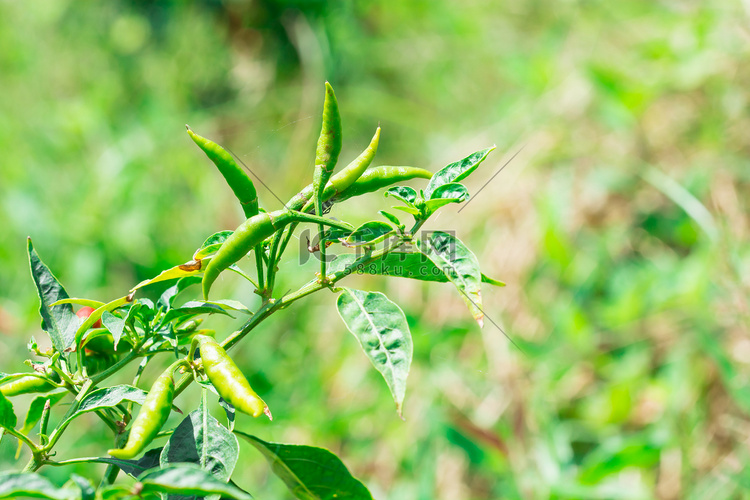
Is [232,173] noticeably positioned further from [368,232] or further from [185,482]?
[185,482]

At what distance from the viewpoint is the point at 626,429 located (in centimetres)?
200

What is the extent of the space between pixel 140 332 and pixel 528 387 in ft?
5.22

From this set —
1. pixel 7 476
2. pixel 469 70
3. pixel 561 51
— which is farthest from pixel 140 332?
pixel 469 70

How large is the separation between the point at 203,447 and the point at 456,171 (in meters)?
0.40

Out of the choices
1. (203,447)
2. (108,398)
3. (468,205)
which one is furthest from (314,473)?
(468,205)

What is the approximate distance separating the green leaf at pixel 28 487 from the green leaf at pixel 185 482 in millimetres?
63

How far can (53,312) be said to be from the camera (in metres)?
Answer: 0.71

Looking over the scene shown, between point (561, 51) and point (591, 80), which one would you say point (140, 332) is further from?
point (561, 51)

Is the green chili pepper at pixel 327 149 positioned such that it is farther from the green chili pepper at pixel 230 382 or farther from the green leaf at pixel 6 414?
the green leaf at pixel 6 414

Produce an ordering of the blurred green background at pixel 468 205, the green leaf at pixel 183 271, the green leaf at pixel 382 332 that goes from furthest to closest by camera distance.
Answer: the blurred green background at pixel 468 205 < the green leaf at pixel 183 271 < the green leaf at pixel 382 332

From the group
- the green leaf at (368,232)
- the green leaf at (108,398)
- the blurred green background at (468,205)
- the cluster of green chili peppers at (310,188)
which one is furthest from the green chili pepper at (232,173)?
the blurred green background at (468,205)

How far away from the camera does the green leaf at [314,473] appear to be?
65 cm

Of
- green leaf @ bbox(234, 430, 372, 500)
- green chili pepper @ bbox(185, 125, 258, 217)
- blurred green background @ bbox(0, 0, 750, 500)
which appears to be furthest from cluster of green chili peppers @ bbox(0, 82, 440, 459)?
blurred green background @ bbox(0, 0, 750, 500)

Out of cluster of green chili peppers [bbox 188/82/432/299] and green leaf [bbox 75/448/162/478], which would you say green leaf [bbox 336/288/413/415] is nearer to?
cluster of green chili peppers [bbox 188/82/432/299]
